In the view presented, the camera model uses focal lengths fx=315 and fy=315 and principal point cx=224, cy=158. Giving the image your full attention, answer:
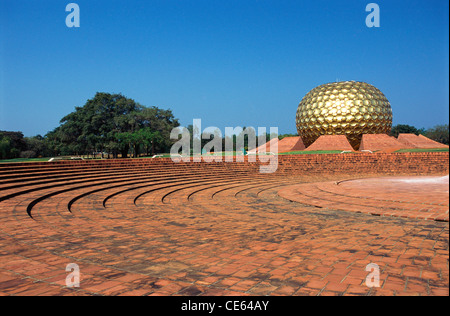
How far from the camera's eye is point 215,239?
5.09 meters

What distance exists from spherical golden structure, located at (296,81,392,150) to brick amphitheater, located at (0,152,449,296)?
81.4 ft

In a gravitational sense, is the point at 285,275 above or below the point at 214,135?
below

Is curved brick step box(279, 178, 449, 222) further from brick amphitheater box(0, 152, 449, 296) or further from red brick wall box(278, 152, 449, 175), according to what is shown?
red brick wall box(278, 152, 449, 175)

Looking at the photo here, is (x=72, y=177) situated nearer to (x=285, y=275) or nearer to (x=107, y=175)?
(x=107, y=175)

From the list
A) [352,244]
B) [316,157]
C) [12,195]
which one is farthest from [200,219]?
[316,157]

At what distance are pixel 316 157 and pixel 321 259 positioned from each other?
17.9m

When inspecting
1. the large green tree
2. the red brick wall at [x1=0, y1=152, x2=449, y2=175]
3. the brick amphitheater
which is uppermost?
the large green tree

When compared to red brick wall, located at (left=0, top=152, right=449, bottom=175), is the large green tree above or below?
above

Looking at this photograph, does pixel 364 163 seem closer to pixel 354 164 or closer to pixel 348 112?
pixel 354 164

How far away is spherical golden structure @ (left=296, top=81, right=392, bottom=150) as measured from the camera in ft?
110

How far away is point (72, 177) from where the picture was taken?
12.0 metres

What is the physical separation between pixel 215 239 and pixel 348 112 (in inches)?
1258

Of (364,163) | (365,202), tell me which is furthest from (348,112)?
(365,202)

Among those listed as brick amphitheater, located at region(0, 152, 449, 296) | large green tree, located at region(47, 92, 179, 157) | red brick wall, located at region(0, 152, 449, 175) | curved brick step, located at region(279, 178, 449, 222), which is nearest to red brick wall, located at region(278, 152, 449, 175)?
red brick wall, located at region(0, 152, 449, 175)
